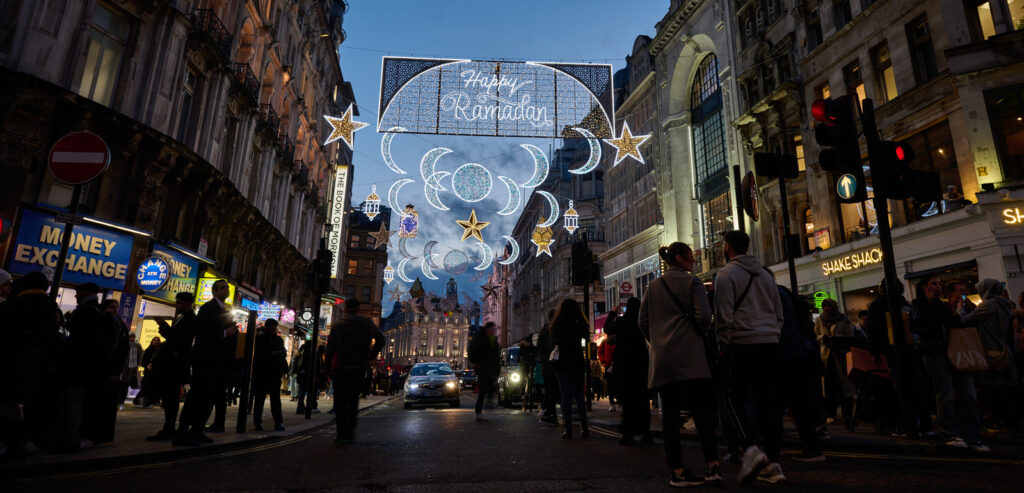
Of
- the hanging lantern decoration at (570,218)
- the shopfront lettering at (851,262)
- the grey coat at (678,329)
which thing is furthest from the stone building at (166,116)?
the shopfront lettering at (851,262)

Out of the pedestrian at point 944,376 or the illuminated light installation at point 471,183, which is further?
the illuminated light installation at point 471,183

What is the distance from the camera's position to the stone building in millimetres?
10633

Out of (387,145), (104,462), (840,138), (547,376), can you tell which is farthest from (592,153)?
(104,462)

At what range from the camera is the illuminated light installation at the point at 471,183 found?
17141 millimetres

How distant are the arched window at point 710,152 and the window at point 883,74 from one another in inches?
334

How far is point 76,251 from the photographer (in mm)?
11570

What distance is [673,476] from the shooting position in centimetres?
358

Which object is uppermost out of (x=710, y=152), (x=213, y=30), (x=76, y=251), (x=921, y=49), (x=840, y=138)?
(x=710, y=152)

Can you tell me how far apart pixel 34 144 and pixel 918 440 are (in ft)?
51.1

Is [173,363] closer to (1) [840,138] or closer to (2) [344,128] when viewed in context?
(1) [840,138]

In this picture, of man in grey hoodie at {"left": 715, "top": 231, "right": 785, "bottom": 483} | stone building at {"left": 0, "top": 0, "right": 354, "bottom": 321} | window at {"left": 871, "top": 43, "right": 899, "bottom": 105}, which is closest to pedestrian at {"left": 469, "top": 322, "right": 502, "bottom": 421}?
man in grey hoodie at {"left": 715, "top": 231, "right": 785, "bottom": 483}

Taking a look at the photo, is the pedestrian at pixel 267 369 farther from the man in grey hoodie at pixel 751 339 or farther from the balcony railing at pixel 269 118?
the balcony railing at pixel 269 118

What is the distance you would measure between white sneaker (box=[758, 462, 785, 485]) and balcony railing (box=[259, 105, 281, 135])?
74.5 ft

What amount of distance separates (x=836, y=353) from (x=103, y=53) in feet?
55.1
